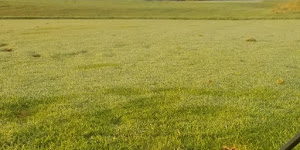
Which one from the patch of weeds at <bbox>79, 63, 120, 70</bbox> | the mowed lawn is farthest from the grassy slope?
the mowed lawn

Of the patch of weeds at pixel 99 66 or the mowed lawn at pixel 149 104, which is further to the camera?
the patch of weeds at pixel 99 66

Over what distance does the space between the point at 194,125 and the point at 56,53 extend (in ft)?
24.0

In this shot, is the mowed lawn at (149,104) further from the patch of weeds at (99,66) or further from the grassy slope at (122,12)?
the grassy slope at (122,12)

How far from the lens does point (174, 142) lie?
148 inches

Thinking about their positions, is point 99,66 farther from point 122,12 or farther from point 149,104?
point 122,12

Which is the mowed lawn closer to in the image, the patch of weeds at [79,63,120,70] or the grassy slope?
the patch of weeds at [79,63,120,70]

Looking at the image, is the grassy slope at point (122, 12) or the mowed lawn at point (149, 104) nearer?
the mowed lawn at point (149, 104)

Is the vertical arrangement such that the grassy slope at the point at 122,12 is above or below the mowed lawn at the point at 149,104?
below

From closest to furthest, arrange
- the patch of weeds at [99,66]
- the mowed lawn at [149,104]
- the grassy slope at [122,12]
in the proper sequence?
the mowed lawn at [149,104] → the patch of weeds at [99,66] → the grassy slope at [122,12]

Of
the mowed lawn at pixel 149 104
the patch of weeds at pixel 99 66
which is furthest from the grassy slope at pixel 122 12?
the mowed lawn at pixel 149 104

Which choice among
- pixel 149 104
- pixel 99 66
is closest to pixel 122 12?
pixel 99 66

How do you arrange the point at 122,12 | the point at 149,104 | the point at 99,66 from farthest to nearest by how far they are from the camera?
the point at 122,12 → the point at 99,66 → the point at 149,104

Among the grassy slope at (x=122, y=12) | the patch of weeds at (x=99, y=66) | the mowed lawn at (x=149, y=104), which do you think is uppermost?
the mowed lawn at (x=149, y=104)

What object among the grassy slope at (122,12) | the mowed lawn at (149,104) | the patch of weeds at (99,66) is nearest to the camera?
the mowed lawn at (149,104)
